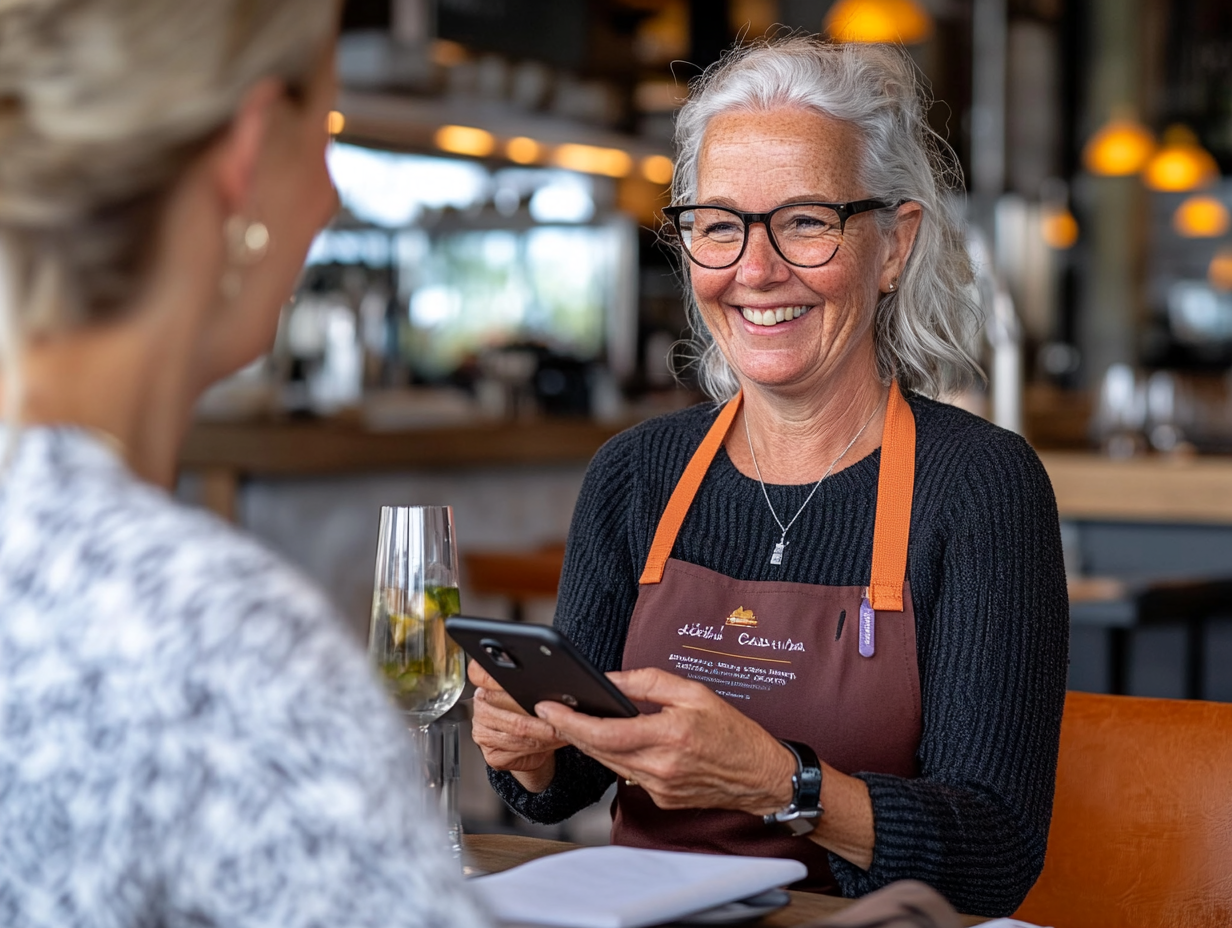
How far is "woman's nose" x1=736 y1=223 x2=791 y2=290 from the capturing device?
66.9 inches

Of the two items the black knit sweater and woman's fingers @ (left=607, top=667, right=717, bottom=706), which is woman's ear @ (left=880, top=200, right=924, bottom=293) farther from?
woman's fingers @ (left=607, top=667, right=717, bottom=706)

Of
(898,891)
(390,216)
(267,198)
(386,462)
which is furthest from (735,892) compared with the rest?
(390,216)

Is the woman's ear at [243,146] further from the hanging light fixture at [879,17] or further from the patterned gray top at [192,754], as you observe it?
the hanging light fixture at [879,17]

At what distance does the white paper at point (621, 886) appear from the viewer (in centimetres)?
99

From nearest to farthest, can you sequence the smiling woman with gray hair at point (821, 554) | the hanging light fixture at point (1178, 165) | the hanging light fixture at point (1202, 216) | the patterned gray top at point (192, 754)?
the patterned gray top at point (192, 754)
the smiling woman with gray hair at point (821, 554)
the hanging light fixture at point (1178, 165)
the hanging light fixture at point (1202, 216)

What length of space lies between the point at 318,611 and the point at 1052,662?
38.6 inches

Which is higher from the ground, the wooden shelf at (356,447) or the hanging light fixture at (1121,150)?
the hanging light fixture at (1121,150)

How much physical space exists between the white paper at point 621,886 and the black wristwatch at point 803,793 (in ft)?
0.77

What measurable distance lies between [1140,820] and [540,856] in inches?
25.5

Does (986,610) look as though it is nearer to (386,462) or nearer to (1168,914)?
(1168,914)

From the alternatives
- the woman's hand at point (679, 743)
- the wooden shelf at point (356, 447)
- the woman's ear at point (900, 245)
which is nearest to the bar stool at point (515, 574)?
the wooden shelf at point (356, 447)

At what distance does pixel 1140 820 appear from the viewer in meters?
1.52

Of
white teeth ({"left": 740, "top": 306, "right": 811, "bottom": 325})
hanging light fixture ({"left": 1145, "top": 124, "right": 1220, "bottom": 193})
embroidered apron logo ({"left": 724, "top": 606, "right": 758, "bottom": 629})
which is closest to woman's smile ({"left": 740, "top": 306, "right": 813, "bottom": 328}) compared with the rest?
white teeth ({"left": 740, "top": 306, "right": 811, "bottom": 325})

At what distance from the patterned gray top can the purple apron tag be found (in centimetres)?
88
